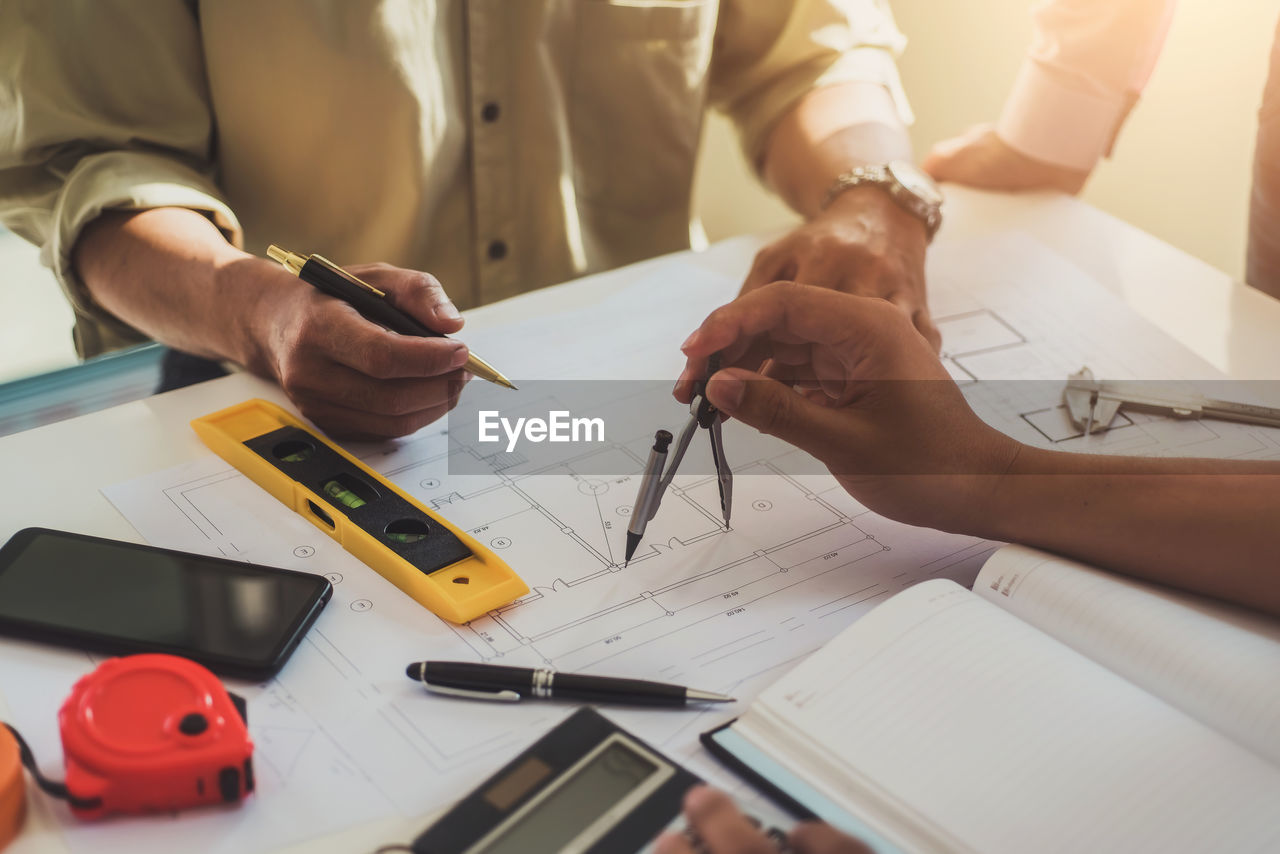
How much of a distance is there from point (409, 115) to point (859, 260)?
529 mm

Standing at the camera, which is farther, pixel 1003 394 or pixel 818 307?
pixel 1003 394

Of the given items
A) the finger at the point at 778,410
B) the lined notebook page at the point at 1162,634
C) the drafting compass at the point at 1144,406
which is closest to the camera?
the lined notebook page at the point at 1162,634

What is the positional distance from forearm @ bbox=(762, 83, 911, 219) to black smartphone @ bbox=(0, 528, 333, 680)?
0.82 meters

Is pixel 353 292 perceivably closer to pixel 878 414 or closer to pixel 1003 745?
pixel 878 414

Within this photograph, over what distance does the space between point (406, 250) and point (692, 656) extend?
75 centimetres

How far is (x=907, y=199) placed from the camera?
1.16 m

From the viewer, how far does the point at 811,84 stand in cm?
136

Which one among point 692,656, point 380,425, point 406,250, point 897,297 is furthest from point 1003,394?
point 406,250

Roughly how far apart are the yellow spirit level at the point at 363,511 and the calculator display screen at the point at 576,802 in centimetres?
17

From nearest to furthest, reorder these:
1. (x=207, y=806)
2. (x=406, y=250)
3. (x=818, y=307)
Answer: (x=207, y=806)
(x=818, y=307)
(x=406, y=250)

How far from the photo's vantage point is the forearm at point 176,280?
94 centimetres

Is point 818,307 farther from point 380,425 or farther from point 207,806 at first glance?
point 207,806

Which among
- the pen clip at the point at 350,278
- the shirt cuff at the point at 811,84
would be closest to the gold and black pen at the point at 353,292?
the pen clip at the point at 350,278

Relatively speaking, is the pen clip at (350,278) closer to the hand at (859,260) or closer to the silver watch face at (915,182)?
the hand at (859,260)
